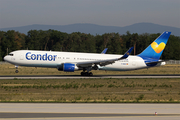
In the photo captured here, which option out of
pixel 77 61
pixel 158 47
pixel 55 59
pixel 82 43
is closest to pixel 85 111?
pixel 55 59

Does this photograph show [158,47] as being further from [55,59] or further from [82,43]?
[82,43]

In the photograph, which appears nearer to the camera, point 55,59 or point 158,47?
point 55,59

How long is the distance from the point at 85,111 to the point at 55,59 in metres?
26.6

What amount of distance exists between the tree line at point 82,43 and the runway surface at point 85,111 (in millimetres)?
97724

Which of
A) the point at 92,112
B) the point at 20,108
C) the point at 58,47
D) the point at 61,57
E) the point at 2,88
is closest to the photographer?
the point at 92,112

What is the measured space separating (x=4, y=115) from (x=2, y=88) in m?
13.8

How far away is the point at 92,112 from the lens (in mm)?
14812

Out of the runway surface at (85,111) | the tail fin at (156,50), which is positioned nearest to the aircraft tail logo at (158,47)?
the tail fin at (156,50)

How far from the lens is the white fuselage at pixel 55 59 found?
1602 inches

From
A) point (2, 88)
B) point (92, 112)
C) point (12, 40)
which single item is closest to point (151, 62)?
point (2, 88)

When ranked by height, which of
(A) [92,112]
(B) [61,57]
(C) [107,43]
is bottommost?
(A) [92,112]

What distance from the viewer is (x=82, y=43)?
429ft

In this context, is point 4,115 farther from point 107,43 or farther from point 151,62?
point 107,43

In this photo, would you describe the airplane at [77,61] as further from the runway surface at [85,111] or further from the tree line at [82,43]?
the tree line at [82,43]
